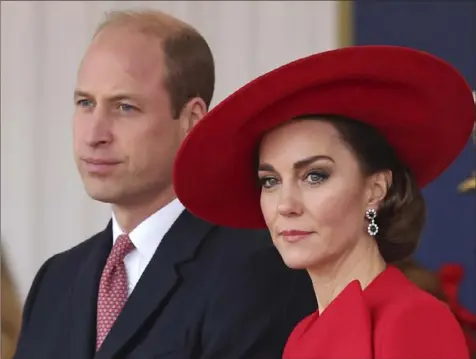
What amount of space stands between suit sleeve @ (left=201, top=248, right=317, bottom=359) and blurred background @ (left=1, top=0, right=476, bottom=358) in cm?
91

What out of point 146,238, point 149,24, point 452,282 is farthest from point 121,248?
point 452,282

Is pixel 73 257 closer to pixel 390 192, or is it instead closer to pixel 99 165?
pixel 99 165

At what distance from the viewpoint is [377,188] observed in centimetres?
96

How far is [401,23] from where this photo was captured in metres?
1.99

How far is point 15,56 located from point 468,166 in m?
0.84

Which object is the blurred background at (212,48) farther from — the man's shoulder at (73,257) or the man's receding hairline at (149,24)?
the man's receding hairline at (149,24)

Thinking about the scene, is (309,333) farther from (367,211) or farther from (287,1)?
(287,1)

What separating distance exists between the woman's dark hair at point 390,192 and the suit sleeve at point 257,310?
129mm

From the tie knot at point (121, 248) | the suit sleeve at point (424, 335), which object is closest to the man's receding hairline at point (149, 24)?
the tie knot at point (121, 248)

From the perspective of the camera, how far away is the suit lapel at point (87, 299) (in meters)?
1.12

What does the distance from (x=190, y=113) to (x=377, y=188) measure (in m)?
0.27

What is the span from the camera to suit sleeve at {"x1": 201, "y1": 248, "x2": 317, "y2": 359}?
1.04 meters

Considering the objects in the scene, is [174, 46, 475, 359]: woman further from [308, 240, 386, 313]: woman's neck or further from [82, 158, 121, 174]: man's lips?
[82, 158, 121, 174]: man's lips

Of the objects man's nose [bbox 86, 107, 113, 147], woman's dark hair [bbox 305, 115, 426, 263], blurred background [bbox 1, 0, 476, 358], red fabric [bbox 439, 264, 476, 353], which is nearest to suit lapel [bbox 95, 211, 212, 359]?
man's nose [bbox 86, 107, 113, 147]
